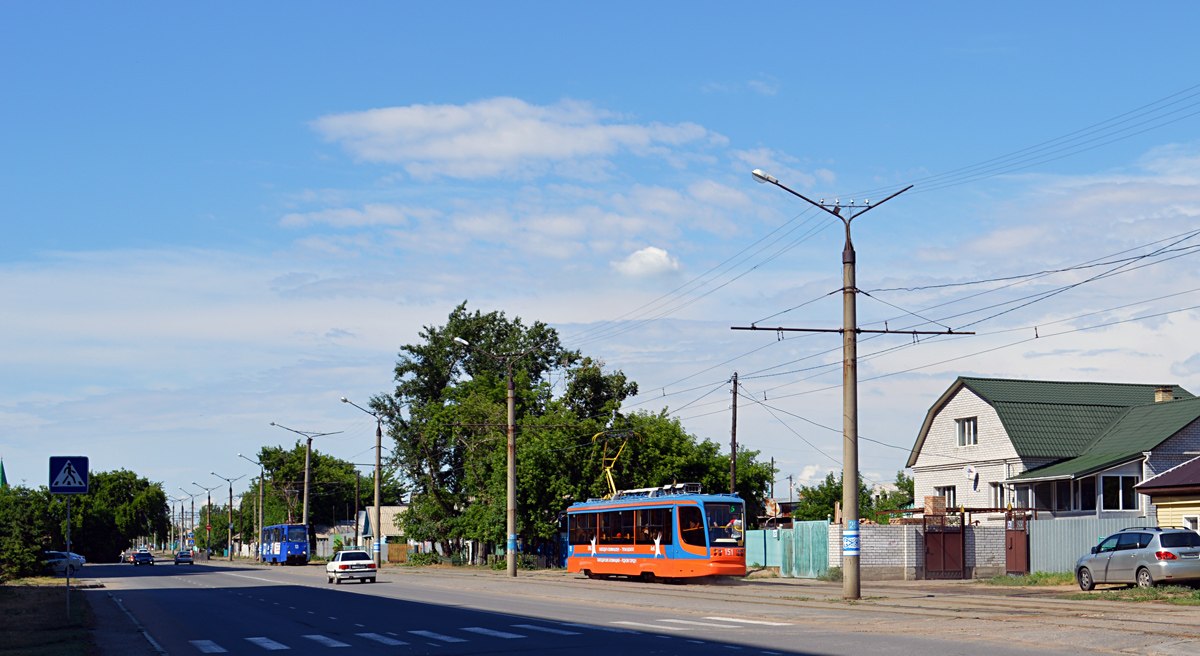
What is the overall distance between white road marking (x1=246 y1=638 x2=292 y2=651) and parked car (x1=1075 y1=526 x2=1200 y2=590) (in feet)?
65.1

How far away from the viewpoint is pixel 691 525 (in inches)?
1484

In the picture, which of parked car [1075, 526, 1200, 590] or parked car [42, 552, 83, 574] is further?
parked car [42, 552, 83, 574]

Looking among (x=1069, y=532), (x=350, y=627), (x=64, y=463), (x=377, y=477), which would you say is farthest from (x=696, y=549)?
(x=377, y=477)

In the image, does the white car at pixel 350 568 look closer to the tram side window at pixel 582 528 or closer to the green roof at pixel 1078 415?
the tram side window at pixel 582 528

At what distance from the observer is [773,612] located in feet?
73.7

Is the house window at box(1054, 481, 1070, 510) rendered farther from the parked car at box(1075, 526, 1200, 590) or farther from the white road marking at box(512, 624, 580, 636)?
the white road marking at box(512, 624, 580, 636)

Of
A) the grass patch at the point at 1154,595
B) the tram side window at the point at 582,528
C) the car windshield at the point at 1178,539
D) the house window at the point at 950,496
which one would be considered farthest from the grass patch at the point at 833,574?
the car windshield at the point at 1178,539

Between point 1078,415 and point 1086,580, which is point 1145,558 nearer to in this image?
point 1086,580

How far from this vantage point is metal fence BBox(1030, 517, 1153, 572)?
35.8 meters

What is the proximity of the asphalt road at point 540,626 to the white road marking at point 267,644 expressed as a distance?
0.02 metres

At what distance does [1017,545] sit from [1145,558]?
11.5 m

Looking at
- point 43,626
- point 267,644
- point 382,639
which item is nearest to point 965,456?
point 382,639

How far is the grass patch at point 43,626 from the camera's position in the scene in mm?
17875

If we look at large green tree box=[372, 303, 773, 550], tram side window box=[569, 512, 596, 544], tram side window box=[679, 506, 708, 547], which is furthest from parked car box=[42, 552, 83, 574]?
tram side window box=[679, 506, 708, 547]
